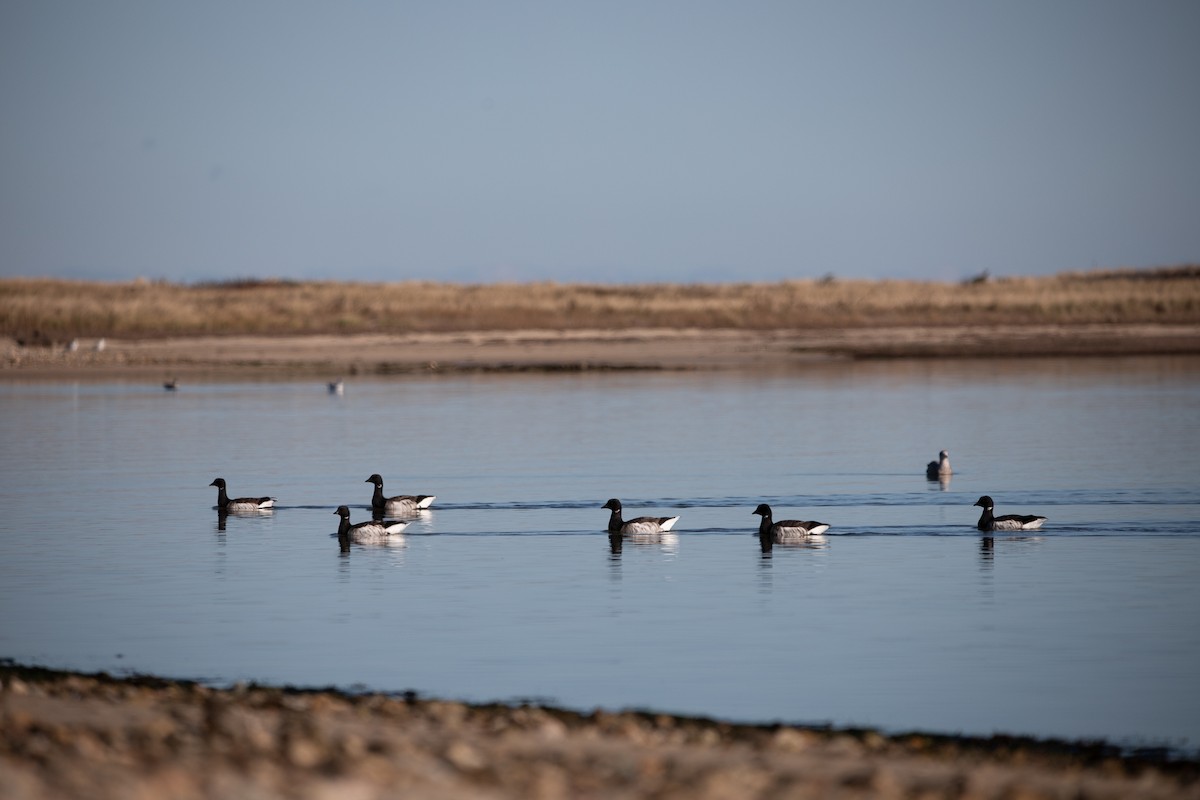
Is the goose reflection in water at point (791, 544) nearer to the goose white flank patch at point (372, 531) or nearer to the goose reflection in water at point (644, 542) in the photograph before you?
the goose reflection in water at point (644, 542)

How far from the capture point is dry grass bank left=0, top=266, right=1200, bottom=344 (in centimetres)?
7150

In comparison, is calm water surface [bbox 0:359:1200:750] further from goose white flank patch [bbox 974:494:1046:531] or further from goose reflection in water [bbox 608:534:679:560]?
goose white flank patch [bbox 974:494:1046:531]

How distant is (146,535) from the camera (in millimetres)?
21312

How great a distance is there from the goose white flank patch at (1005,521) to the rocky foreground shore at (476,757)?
33.3 feet

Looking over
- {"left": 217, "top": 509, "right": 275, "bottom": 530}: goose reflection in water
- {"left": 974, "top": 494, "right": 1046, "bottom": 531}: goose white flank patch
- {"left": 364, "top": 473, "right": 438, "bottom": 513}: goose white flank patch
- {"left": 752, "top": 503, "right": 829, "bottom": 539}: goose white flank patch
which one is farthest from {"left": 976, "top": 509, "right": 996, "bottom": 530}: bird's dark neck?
{"left": 217, "top": 509, "right": 275, "bottom": 530}: goose reflection in water

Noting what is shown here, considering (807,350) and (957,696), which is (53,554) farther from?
(807,350)

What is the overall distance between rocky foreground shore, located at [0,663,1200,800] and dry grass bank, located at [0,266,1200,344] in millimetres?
60148

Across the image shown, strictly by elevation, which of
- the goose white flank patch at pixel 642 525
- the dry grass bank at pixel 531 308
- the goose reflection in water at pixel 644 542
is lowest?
the goose reflection in water at pixel 644 542

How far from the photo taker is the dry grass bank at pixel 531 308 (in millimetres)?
71500

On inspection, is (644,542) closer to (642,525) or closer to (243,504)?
(642,525)

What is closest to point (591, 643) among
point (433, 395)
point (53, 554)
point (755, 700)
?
point (755, 700)

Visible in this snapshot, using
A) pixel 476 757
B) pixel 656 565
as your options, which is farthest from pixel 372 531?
pixel 476 757

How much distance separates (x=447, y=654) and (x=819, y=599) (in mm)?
4446

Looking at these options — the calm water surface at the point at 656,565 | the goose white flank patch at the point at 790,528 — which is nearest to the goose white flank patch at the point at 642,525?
the calm water surface at the point at 656,565
